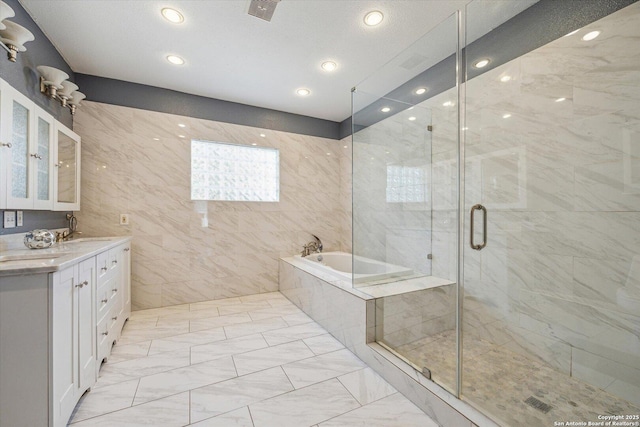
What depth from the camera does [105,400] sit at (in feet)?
4.97

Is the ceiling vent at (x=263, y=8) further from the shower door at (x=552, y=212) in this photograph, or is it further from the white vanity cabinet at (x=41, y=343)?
the white vanity cabinet at (x=41, y=343)

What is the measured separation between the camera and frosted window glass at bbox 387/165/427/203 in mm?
2578

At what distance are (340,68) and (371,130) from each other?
0.77 metres

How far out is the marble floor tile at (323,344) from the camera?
2121 millimetres

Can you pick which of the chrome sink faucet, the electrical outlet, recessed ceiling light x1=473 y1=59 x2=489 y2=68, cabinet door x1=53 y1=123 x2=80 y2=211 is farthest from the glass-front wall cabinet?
recessed ceiling light x1=473 y1=59 x2=489 y2=68

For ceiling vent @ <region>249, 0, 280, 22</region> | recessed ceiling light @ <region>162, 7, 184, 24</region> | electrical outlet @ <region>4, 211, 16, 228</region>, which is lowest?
electrical outlet @ <region>4, 211, 16, 228</region>

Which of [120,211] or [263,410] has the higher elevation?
[120,211]

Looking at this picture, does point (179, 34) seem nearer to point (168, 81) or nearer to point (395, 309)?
point (168, 81)

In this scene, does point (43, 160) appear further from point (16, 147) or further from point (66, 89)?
point (66, 89)

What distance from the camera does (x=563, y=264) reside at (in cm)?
170

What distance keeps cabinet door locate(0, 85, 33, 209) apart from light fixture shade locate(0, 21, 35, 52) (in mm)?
326

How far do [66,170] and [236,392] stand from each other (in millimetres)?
2436

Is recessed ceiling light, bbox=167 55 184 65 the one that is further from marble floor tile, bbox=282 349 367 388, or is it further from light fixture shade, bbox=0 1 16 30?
marble floor tile, bbox=282 349 367 388

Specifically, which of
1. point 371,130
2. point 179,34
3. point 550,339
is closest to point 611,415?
point 550,339
